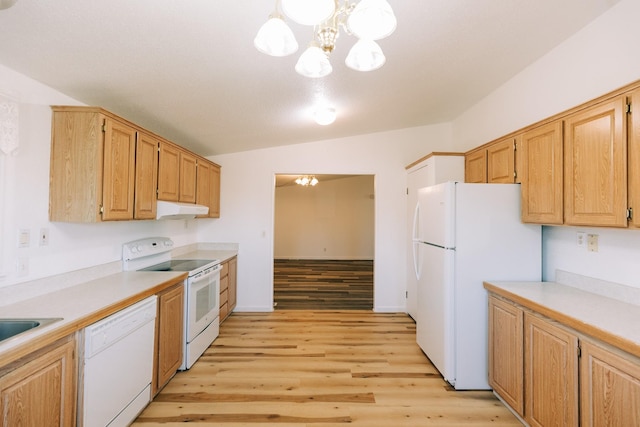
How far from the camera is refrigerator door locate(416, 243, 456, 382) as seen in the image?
2541 mm

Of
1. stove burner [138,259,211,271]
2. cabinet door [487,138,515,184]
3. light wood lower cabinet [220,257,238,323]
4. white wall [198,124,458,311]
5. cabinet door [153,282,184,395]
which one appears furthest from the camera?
white wall [198,124,458,311]

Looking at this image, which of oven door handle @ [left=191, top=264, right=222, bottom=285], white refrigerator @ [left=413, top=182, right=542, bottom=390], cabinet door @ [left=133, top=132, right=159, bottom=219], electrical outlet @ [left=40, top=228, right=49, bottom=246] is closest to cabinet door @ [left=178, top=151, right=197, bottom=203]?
cabinet door @ [left=133, top=132, right=159, bottom=219]

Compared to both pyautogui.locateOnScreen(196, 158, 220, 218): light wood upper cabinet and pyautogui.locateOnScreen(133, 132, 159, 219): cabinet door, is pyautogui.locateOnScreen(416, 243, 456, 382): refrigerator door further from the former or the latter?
pyautogui.locateOnScreen(196, 158, 220, 218): light wood upper cabinet

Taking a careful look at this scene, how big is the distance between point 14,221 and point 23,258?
0.77 feet

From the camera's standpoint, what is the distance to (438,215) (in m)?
2.70

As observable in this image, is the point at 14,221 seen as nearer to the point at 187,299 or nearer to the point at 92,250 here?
the point at 92,250

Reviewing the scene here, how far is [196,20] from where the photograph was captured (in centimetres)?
162

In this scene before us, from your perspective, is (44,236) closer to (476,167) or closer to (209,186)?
(209,186)

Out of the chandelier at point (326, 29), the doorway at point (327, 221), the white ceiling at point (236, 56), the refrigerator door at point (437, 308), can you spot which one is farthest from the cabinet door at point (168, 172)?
the doorway at point (327, 221)

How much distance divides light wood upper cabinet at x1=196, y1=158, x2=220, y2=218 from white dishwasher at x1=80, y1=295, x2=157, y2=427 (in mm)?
1848

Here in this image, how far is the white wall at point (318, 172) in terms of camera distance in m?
4.49

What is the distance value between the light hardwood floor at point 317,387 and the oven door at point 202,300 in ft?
1.08

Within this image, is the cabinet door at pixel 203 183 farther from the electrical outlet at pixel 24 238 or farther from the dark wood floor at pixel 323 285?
the dark wood floor at pixel 323 285

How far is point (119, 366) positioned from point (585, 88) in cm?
365
